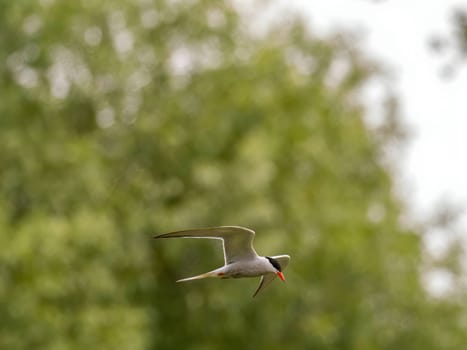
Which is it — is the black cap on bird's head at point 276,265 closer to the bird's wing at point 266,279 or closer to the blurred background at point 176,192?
the bird's wing at point 266,279

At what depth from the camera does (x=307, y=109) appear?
4306 cm

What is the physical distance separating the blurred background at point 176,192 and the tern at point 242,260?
73.7 feet

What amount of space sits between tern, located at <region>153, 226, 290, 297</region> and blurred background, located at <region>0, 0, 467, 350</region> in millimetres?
22469

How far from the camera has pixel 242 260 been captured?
7.44m

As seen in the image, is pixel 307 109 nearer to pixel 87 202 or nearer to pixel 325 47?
pixel 325 47

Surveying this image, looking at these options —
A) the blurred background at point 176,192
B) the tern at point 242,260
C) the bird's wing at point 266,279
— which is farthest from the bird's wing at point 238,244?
the blurred background at point 176,192

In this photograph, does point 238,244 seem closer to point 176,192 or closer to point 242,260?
point 242,260

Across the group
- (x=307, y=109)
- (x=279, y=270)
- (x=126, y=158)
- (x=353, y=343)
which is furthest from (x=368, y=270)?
(x=279, y=270)

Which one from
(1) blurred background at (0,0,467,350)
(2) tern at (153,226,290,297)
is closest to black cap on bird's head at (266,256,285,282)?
(2) tern at (153,226,290,297)

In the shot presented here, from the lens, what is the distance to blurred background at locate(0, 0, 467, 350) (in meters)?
32.9

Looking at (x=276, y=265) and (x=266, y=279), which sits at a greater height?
(x=276, y=265)

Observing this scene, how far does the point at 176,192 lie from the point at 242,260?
3082 cm

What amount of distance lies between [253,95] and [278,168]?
8.19 feet

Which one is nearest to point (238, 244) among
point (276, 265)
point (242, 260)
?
point (242, 260)
